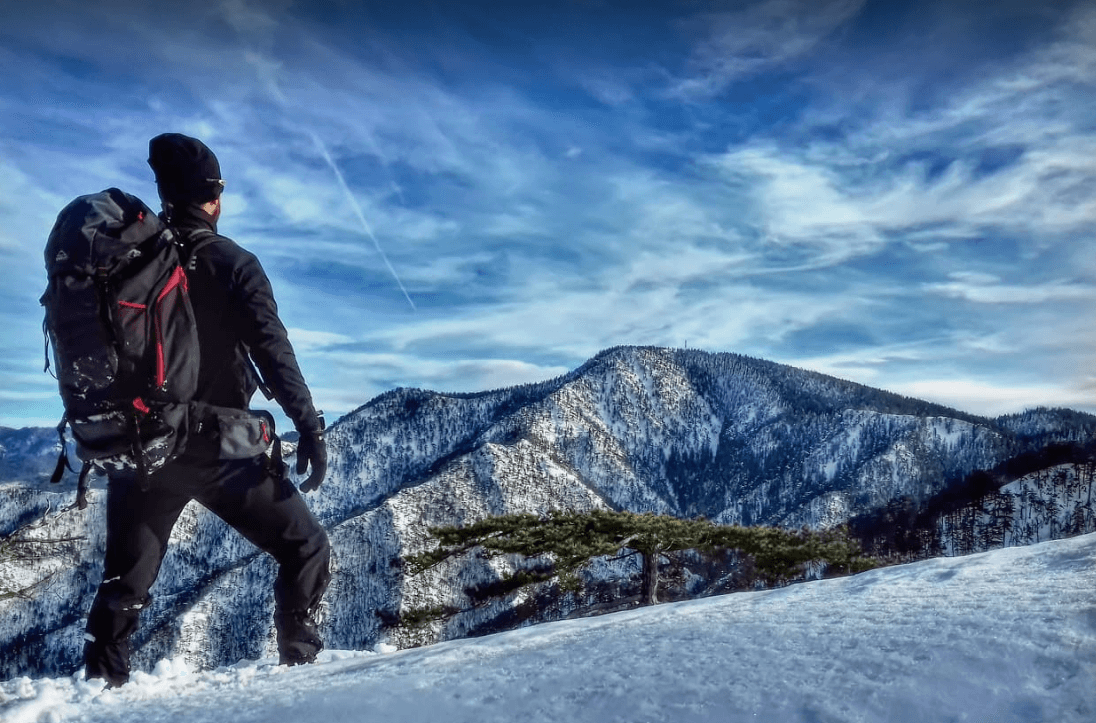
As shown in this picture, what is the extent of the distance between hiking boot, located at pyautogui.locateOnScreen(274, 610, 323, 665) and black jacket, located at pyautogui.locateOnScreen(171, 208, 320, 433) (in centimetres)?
119

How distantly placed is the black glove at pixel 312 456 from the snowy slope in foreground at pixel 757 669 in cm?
109

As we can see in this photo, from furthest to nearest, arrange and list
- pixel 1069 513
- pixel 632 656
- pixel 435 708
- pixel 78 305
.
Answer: pixel 1069 513
pixel 78 305
pixel 632 656
pixel 435 708

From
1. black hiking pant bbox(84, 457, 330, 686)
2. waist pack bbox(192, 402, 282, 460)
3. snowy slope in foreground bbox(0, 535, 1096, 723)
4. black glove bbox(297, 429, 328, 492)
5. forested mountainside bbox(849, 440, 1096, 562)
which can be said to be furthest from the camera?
forested mountainside bbox(849, 440, 1096, 562)

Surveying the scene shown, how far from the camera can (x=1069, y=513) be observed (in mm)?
110812

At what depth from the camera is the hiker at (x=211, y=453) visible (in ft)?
13.6

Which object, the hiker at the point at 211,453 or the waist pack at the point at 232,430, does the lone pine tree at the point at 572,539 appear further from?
the waist pack at the point at 232,430

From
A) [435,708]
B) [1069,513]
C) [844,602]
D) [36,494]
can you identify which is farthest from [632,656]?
[36,494]

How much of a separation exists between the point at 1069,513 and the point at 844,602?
134 metres

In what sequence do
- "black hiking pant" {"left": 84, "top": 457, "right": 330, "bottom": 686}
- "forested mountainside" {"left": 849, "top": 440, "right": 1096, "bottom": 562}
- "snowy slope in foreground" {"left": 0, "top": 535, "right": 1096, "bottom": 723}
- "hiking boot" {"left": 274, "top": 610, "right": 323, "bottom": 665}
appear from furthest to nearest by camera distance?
"forested mountainside" {"left": 849, "top": 440, "right": 1096, "bottom": 562} < "hiking boot" {"left": 274, "top": 610, "right": 323, "bottom": 665} < "black hiking pant" {"left": 84, "top": 457, "right": 330, "bottom": 686} < "snowy slope in foreground" {"left": 0, "top": 535, "right": 1096, "bottom": 723}

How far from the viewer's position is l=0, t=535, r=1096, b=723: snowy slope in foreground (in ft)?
6.53

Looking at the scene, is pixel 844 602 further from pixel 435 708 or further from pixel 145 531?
pixel 145 531

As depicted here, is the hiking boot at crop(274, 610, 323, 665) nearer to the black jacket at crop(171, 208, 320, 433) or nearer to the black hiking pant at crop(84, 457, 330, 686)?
the black hiking pant at crop(84, 457, 330, 686)

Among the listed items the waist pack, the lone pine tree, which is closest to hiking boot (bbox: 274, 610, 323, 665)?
the waist pack

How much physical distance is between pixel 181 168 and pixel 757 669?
4039 millimetres
